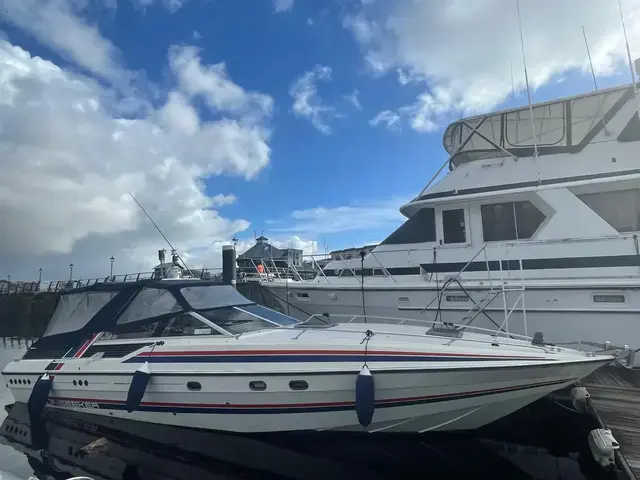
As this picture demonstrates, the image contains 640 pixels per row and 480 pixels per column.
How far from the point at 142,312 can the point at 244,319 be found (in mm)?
1501

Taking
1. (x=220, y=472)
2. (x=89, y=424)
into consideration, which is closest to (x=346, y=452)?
(x=220, y=472)

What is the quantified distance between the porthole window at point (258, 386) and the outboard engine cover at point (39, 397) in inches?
127

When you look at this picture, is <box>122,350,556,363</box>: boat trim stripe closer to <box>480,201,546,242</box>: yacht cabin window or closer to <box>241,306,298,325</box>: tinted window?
<box>241,306,298,325</box>: tinted window

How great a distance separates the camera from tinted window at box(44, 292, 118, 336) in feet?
20.6

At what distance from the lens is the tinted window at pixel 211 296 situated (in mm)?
5926

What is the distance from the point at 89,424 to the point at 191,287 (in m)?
2.38

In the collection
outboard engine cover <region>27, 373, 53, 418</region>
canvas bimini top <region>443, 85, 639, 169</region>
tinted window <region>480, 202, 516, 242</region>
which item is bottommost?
outboard engine cover <region>27, 373, 53, 418</region>

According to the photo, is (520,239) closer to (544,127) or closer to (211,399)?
(544,127)

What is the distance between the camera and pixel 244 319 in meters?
5.87

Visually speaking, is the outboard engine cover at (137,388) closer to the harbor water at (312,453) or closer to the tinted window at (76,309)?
the harbor water at (312,453)

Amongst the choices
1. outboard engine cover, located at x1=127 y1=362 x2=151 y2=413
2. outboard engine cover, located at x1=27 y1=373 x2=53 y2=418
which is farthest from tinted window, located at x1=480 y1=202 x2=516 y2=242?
outboard engine cover, located at x1=27 y1=373 x2=53 y2=418

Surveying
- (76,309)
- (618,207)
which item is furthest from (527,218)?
(76,309)

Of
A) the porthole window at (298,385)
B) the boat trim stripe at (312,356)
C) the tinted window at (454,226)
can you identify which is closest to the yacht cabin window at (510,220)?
the tinted window at (454,226)

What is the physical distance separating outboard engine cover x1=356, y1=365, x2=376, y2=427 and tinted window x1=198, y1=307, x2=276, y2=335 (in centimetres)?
192
